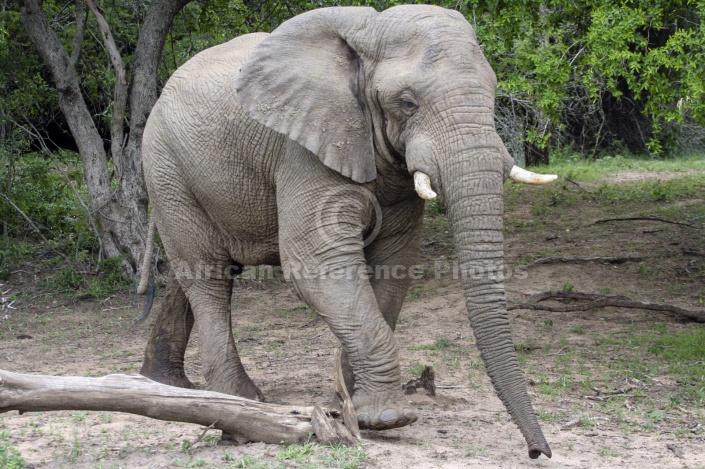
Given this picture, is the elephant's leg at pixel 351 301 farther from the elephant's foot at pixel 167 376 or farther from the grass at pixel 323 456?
the elephant's foot at pixel 167 376

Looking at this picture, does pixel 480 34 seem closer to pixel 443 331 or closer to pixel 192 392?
pixel 443 331

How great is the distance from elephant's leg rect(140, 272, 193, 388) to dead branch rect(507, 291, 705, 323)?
10.1 ft

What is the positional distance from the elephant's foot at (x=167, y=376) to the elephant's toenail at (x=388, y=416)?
90.7 inches

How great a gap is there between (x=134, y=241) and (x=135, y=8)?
10.4 feet

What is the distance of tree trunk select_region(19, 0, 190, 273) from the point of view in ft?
34.2

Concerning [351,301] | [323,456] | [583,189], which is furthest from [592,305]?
[583,189]

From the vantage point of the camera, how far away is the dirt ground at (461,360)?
5.12 m

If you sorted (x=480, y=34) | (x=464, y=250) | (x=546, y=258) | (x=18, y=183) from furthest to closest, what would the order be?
(x=18, y=183) < (x=546, y=258) < (x=480, y=34) < (x=464, y=250)

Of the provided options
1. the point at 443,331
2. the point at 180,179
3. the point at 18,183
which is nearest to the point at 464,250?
the point at 180,179

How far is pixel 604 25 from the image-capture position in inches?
315

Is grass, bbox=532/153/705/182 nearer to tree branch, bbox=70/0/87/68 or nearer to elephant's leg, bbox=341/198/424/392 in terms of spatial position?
tree branch, bbox=70/0/87/68

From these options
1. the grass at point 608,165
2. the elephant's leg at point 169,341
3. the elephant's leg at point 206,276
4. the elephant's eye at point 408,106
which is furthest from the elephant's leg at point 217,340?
the grass at point 608,165

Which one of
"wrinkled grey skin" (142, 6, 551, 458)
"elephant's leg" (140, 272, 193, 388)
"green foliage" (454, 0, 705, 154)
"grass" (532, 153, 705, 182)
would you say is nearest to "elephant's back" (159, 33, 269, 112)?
"wrinkled grey skin" (142, 6, 551, 458)

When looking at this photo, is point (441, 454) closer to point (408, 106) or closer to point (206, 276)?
point (408, 106)
